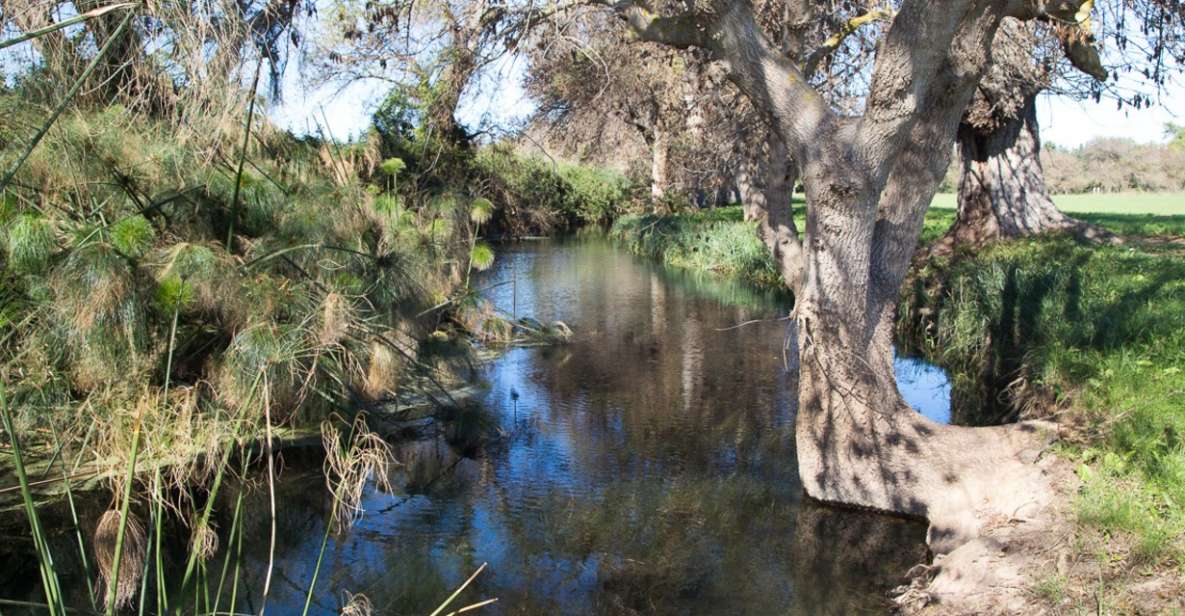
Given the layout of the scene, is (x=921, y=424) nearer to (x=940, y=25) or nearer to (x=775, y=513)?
(x=775, y=513)

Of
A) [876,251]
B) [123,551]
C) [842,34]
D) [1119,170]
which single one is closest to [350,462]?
[123,551]

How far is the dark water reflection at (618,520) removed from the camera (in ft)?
16.1

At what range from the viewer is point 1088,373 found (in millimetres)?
6020

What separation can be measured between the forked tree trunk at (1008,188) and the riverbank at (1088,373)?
1176 mm

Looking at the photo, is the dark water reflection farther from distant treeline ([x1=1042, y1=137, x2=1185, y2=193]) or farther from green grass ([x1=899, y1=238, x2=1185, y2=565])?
distant treeline ([x1=1042, y1=137, x2=1185, y2=193])

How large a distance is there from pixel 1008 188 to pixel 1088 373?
7799mm

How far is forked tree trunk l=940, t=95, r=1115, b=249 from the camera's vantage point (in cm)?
1294

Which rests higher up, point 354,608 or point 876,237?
point 876,237

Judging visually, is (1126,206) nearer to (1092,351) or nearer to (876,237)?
(1092,351)

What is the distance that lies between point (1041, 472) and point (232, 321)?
469cm

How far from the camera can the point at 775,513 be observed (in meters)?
5.89

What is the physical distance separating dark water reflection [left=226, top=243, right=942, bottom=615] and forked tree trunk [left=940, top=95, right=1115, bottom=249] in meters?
4.63

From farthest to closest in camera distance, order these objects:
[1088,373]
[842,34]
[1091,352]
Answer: [842,34] < [1091,352] < [1088,373]

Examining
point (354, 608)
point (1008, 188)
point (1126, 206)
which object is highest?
point (1008, 188)
